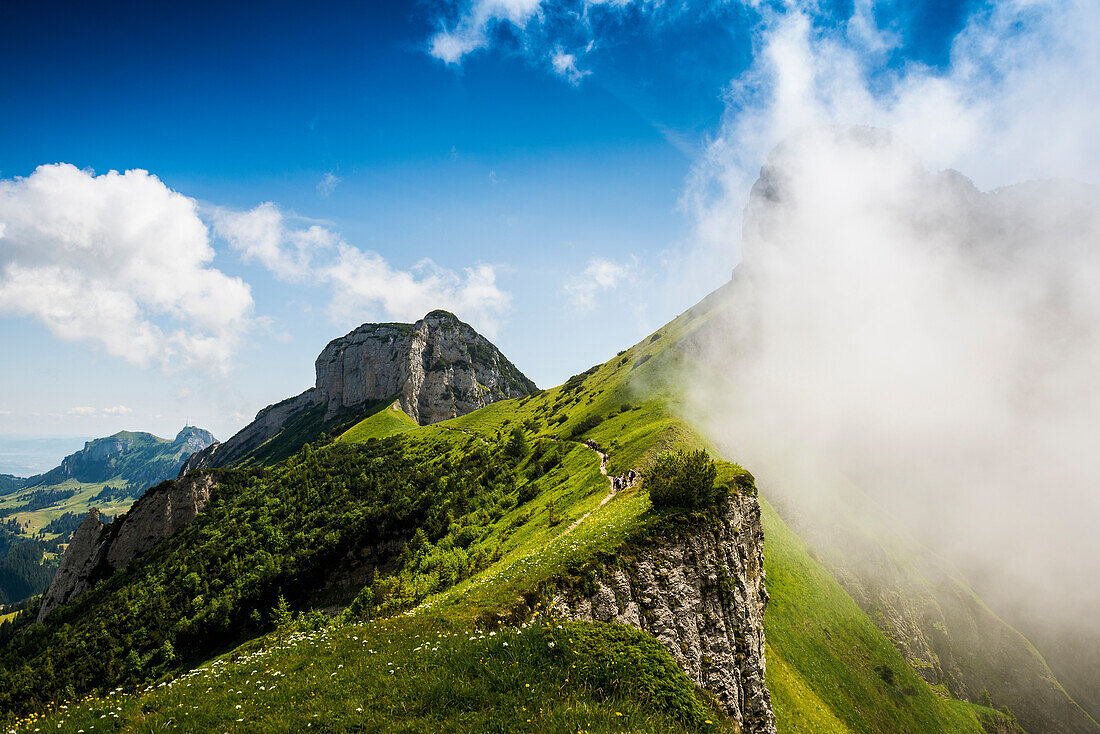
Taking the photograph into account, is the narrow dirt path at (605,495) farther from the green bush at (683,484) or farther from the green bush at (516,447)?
the green bush at (683,484)

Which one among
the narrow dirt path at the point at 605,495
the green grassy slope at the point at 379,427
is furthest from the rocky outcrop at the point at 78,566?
the narrow dirt path at the point at 605,495

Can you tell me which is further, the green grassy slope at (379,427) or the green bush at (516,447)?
the green grassy slope at (379,427)

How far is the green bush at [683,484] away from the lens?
95.4 feet

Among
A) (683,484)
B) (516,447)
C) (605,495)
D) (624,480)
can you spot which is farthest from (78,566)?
(683,484)

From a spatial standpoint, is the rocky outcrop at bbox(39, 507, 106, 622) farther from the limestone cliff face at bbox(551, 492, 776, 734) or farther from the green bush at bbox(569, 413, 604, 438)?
the limestone cliff face at bbox(551, 492, 776, 734)

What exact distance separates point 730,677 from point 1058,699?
96.6 metres

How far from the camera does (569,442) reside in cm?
9025

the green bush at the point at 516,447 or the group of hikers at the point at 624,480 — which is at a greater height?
the green bush at the point at 516,447

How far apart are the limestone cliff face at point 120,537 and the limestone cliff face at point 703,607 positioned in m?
147

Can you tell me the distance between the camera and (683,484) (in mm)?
29094

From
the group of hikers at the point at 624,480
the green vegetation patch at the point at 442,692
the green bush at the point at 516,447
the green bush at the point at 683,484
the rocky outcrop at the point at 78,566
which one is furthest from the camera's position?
the rocky outcrop at the point at 78,566

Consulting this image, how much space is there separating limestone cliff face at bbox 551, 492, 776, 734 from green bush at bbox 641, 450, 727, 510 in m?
1.81

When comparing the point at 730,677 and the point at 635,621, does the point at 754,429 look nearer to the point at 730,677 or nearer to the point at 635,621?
the point at 730,677

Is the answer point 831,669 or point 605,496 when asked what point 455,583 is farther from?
point 831,669
